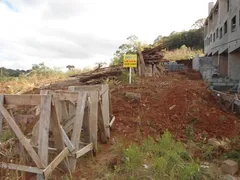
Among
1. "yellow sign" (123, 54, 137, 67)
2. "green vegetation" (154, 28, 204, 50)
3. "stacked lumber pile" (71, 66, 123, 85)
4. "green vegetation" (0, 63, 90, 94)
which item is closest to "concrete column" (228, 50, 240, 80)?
"stacked lumber pile" (71, 66, 123, 85)

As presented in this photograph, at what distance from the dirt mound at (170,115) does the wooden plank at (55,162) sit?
220 centimetres

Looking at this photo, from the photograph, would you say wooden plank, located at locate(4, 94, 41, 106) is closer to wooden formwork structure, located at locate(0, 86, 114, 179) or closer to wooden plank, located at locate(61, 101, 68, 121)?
wooden formwork structure, located at locate(0, 86, 114, 179)

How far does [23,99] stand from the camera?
4.12 meters

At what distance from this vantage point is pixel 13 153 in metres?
4.59

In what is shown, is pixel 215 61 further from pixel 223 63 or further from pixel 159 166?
pixel 159 166

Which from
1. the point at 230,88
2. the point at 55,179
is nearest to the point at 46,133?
the point at 55,179

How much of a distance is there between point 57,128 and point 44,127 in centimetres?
35

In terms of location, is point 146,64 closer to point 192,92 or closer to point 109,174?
point 192,92

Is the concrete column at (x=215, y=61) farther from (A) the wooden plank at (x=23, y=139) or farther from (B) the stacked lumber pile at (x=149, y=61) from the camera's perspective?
(A) the wooden plank at (x=23, y=139)

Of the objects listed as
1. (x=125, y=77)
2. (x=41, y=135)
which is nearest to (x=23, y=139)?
(x=41, y=135)

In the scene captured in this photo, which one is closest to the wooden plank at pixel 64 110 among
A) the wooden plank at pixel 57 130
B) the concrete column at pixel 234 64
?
the wooden plank at pixel 57 130

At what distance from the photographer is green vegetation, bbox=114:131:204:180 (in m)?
4.01

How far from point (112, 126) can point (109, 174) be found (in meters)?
2.38

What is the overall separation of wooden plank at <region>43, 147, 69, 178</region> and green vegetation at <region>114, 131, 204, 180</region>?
862 mm
